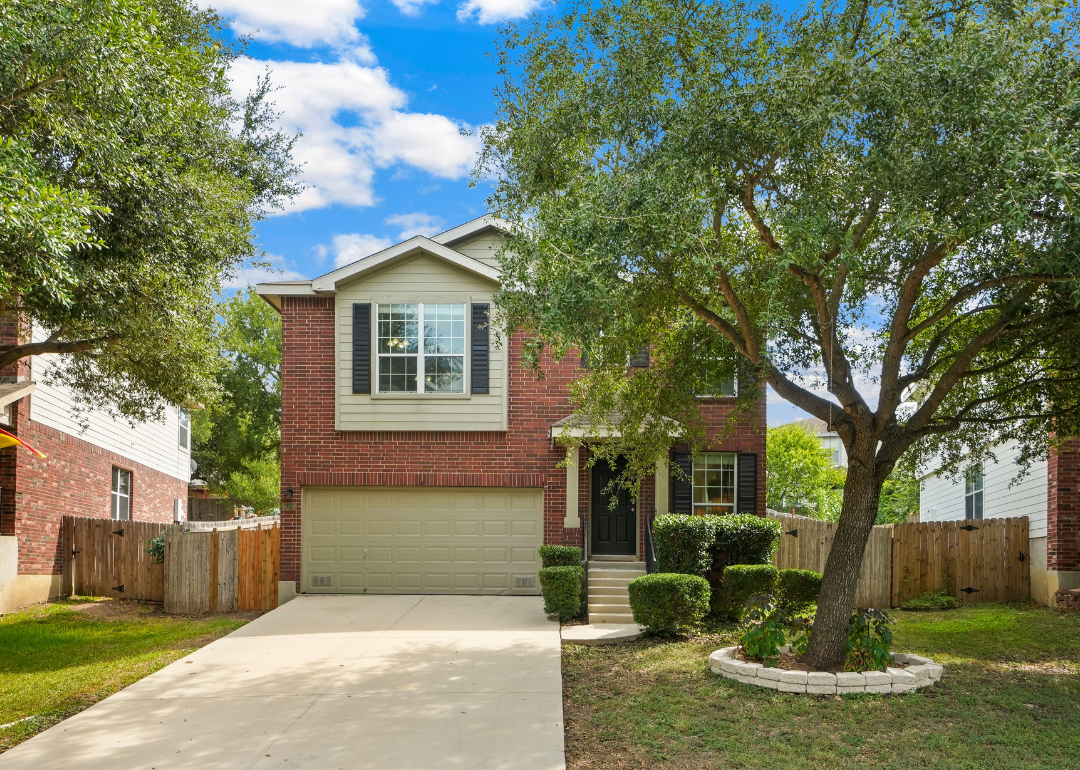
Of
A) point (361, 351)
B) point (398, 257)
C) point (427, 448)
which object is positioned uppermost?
point (398, 257)

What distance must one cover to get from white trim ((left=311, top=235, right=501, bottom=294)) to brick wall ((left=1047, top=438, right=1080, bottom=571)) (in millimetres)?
10333

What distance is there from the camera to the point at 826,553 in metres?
17.2

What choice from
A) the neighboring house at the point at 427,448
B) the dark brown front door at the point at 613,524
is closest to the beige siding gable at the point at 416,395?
the neighboring house at the point at 427,448

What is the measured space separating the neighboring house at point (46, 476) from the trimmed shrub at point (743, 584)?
1190 cm

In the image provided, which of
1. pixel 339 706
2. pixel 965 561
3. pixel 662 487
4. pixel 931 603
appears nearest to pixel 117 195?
pixel 339 706

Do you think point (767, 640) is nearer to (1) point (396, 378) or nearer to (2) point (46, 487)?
(1) point (396, 378)

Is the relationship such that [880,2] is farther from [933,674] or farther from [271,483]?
[271,483]

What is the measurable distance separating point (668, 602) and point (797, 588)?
272cm

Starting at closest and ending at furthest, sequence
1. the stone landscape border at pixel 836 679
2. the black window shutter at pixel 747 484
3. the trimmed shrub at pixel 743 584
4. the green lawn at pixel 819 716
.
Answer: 1. the green lawn at pixel 819 716
2. the stone landscape border at pixel 836 679
3. the trimmed shrub at pixel 743 584
4. the black window shutter at pixel 747 484

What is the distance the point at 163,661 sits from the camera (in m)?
12.1

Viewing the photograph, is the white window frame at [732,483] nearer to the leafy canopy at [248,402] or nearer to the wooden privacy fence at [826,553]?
the wooden privacy fence at [826,553]

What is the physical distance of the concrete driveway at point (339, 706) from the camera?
794 cm

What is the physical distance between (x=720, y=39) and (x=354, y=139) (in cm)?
2332

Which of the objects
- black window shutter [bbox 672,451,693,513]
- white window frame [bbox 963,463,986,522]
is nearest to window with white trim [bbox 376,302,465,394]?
black window shutter [bbox 672,451,693,513]
